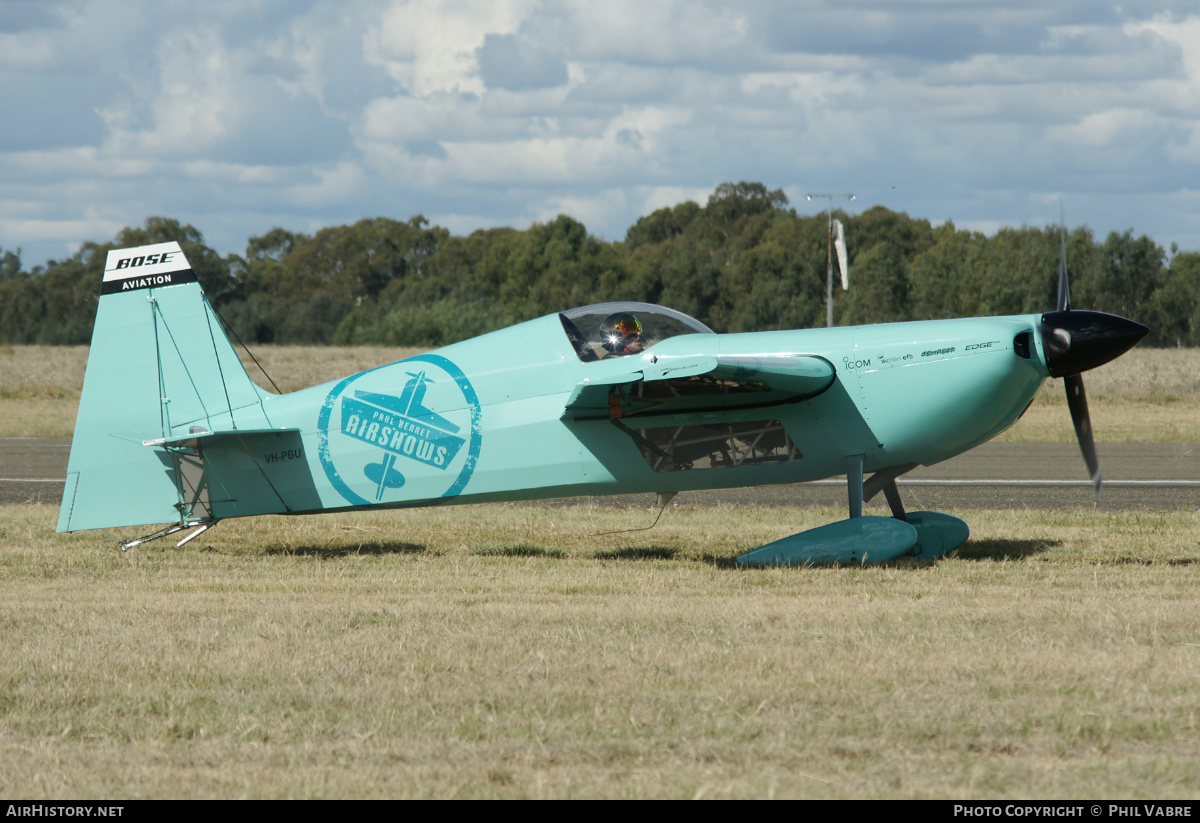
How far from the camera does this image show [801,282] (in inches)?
2776

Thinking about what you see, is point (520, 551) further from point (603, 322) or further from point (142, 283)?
point (142, 283)

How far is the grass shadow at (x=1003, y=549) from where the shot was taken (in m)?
9.12

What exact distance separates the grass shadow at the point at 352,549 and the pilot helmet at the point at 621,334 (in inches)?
107

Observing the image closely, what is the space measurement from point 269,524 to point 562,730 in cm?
770

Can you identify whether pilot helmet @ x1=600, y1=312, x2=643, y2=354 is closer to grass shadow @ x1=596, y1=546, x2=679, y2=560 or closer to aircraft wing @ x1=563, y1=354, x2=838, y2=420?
aircraft wing @ x1=563, y1=354, x2=838, y2=420

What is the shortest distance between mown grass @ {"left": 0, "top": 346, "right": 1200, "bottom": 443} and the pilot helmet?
12970 mm

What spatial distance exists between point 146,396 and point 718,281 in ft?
220

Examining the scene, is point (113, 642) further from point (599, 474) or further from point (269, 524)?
point (269, 524)

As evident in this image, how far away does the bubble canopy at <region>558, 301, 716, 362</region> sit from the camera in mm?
8781

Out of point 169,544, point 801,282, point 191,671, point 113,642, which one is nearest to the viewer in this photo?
point 191,671

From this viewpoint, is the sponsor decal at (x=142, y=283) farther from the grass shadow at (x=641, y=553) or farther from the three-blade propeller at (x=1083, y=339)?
the three-blade propeller at (x=1083, y=339)

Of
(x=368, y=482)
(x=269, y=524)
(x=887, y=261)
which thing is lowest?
(x=269, y=524)

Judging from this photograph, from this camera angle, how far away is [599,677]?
5293 millimetres

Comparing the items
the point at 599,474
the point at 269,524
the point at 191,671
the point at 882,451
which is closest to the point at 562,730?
the point at 191,671
